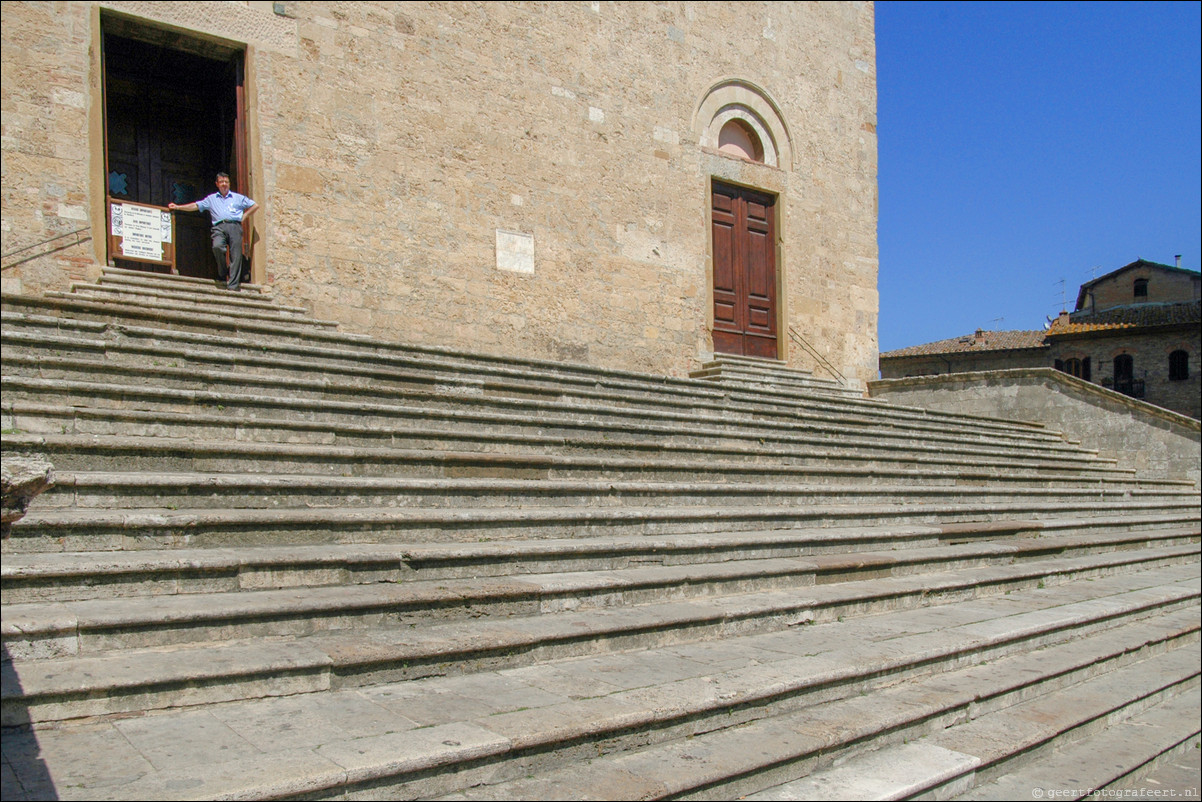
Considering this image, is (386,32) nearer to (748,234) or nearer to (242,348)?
(242,348)

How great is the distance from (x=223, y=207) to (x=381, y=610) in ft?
18.9

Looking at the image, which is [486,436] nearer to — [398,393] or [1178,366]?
[398,393]

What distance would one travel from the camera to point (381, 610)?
3760 mm

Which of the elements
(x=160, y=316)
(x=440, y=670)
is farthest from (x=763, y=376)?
(x=440, y=670)

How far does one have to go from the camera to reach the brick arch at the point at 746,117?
13062 mm

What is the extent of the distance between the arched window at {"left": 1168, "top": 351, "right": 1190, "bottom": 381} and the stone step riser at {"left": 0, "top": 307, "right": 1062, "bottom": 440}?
924 inches

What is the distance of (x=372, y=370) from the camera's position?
684 centimetres

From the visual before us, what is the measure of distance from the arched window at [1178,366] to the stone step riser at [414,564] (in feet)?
96.8

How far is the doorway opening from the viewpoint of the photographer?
8781mm

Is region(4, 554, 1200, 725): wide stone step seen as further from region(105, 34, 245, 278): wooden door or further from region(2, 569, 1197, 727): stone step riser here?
region(105, 34, 245, 278): wooden door

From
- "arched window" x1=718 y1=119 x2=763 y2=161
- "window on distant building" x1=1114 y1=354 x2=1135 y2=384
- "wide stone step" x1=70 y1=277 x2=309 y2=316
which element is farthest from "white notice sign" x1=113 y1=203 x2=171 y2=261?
"window on distant building" x1=1114 y1=354 x2=1135 y2=384

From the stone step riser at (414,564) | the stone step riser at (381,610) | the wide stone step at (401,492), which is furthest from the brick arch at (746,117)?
the stone step riser at (381,610)

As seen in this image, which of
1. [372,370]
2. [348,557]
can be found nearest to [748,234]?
[372,370]

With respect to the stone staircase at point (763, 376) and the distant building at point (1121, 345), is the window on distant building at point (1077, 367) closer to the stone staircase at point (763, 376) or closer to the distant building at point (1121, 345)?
the distant building at point (1121, 345)
